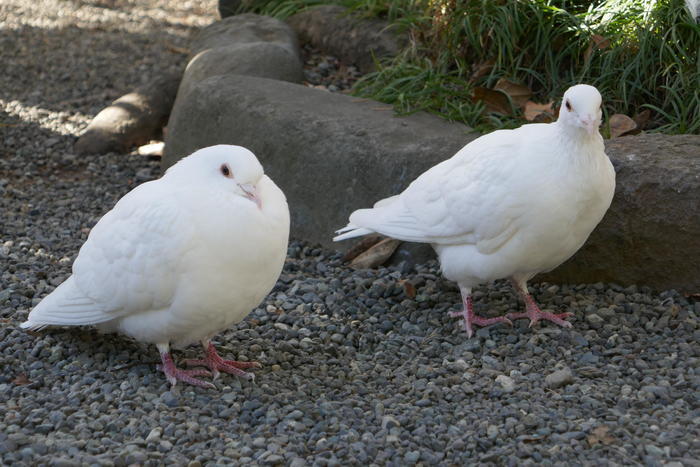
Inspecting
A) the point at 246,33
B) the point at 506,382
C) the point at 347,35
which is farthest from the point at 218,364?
the point at 246,33

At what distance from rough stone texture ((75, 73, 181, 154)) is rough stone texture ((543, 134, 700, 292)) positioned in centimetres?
411

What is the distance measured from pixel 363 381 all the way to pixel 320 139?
6.80 feet

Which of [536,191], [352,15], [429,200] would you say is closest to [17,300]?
[429,200]

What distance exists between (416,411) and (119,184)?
12.8 ft

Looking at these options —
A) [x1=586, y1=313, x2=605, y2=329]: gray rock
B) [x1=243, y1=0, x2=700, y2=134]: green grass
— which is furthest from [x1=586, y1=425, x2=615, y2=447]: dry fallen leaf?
[x1=243, y1=0, x2=700, y2=134]: green grass

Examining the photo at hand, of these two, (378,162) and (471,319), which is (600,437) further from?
(378,162)

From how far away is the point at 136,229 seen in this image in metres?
3.76

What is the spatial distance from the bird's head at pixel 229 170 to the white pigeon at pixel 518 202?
3.86 feet

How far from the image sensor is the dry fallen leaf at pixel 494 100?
6023mm

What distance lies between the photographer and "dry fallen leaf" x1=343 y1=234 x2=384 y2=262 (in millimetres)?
5477

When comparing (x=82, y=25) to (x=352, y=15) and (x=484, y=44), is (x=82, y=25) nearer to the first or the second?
(x=352, y=15)

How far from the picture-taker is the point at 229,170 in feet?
11.9

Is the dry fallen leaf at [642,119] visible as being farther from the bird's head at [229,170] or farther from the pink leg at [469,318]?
the bird's head at [229,170]

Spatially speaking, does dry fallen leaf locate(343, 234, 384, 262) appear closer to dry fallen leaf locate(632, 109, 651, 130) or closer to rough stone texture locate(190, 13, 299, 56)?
dry fallen leaf locate(632, 109, 651, 130)
